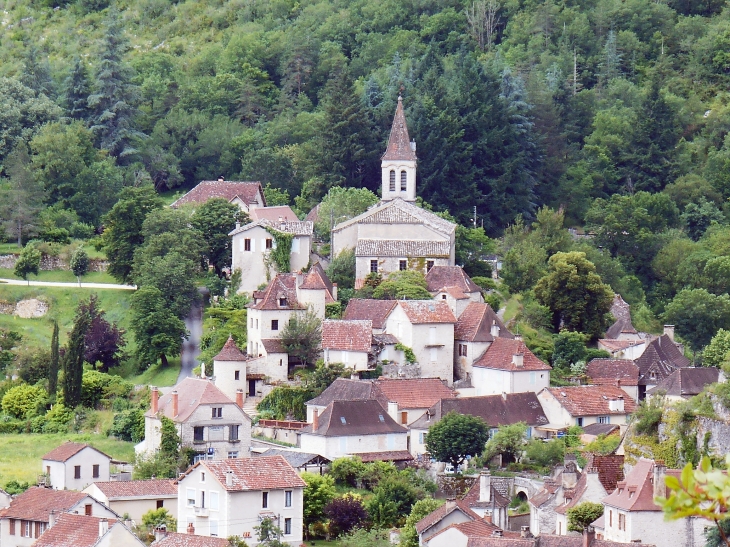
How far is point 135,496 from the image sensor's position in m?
49.4

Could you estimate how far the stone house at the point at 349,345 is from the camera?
196ft

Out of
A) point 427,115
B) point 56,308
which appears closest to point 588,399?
point 427,115

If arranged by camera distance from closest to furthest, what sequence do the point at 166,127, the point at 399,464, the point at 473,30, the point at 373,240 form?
the point at 399,464, the point at 373,240, the point at 166,127, the point at 473,30

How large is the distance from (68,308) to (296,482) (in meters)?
25.8

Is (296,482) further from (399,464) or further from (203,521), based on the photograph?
(399,464)

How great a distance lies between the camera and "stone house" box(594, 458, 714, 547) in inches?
1716

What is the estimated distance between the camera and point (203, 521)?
4738 centimetres

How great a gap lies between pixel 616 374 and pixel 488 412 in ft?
24.6

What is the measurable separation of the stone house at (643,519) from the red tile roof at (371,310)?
60.1 ft

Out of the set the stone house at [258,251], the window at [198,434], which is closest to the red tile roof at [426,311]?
the stone house at [258,251]

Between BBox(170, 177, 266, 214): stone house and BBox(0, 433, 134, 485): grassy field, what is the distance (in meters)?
17.1

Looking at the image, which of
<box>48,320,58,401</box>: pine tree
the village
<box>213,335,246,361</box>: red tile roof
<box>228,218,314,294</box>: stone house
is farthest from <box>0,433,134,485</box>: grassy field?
<box>228,218,314,294</box>: stone house

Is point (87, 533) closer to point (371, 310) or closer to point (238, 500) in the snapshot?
point (238, 500)

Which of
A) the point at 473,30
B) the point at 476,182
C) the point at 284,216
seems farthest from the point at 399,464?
→ the point at 473,30
